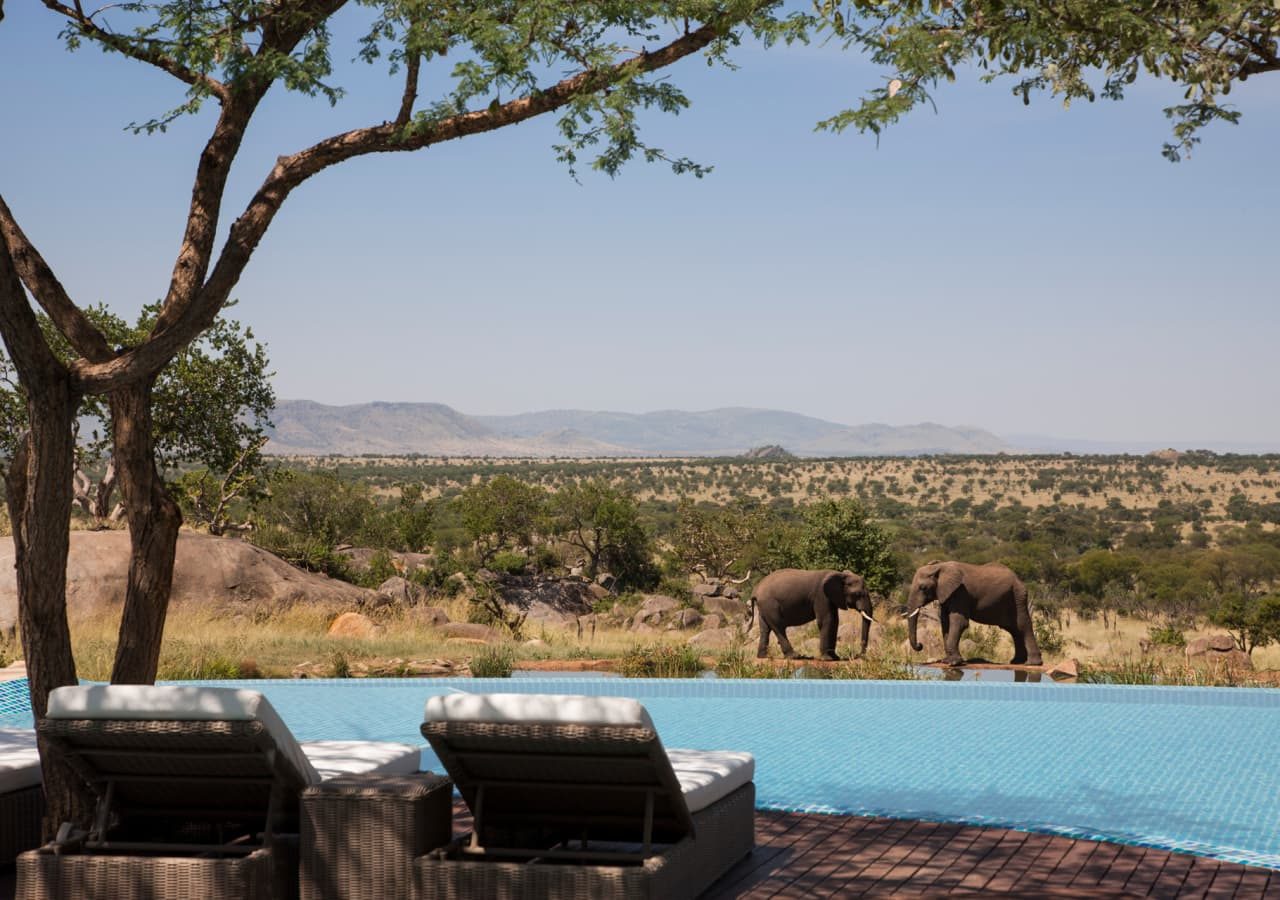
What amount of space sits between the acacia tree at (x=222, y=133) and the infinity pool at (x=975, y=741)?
3400mm

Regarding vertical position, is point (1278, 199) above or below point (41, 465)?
above

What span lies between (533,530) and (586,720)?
27328 millimetres

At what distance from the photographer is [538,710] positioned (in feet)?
14.2

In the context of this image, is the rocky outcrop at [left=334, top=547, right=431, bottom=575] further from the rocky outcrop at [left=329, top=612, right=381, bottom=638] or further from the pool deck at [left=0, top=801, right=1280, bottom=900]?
the pool deck at [left=0, top=801, right=1280, bottom=900]

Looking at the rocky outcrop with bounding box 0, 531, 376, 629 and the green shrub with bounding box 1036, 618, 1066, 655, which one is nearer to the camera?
the green shrub with bounding box 1036, 618, 1066, 655

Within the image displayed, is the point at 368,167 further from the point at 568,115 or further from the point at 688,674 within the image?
the point at 688,674

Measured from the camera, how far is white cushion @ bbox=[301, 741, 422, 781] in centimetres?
525

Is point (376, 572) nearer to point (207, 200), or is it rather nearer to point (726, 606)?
point (726, 606)

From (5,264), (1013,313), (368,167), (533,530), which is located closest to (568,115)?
(368,167)

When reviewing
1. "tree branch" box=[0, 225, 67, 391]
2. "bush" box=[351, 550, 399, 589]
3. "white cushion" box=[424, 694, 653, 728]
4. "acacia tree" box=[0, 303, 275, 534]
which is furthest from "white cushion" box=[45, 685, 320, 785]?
"bush" box=[351, 550, 399, 589]

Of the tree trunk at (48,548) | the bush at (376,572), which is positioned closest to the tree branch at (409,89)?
the tree trunk at (48,548)

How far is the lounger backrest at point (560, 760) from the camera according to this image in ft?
14.1

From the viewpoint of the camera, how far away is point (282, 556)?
70.4 feet

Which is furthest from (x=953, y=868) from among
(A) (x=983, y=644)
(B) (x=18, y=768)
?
(A) (x=983, y=644)
